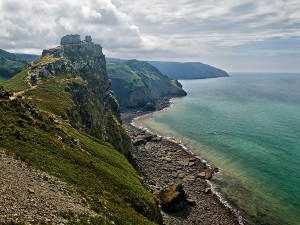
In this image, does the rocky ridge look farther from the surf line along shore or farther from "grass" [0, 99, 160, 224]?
"grass" [0, 99, 160, 224]

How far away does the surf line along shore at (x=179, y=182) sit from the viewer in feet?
295

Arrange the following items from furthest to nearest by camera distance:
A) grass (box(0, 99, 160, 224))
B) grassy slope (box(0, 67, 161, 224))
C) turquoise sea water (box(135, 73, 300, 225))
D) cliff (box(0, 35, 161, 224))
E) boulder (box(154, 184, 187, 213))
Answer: turquoise sea water (box(135, 73, 300, 225)) < boulder (box(154, 184, 187, 213)) < cliff (box(0, 35, 161, 224)) < grassy slope (box(0, 67, 161, 224)) < grass (box(0, 99, 160, 224))

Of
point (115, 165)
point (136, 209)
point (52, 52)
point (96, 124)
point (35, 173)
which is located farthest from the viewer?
point (52, 52)

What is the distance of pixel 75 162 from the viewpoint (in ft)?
207

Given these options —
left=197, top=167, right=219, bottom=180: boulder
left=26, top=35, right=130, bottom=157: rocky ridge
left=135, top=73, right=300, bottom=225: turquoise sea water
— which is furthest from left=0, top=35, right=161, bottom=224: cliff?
left=135, top=73, right=300, bottom=225: turquoise sea water

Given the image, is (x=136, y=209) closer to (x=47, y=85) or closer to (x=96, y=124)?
(x=96, y=124)

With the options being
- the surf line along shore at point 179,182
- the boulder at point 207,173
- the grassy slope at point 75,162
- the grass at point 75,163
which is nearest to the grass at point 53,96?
the grassy slope at point 75,162

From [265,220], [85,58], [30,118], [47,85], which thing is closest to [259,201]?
[265,220]

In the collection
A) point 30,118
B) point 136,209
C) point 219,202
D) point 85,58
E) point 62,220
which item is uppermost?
point 85,58

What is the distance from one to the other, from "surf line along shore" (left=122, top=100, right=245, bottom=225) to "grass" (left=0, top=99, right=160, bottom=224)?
19.6m

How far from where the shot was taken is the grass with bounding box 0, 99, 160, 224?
51.0 m

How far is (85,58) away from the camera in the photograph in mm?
182250

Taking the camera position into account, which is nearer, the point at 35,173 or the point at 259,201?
the point at 35,173

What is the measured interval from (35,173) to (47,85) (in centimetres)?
7451
